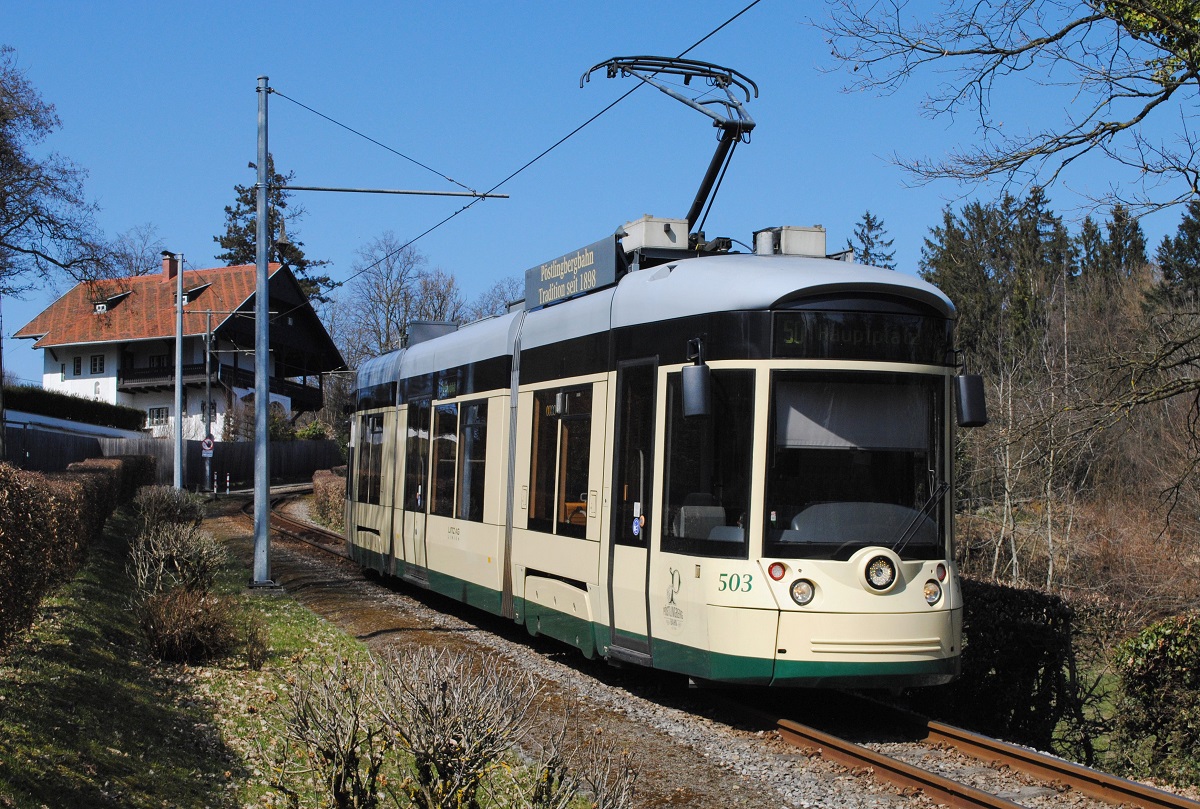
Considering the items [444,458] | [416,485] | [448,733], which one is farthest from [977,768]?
[416,485]

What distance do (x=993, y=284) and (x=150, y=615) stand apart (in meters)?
46.4

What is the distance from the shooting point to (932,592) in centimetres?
829

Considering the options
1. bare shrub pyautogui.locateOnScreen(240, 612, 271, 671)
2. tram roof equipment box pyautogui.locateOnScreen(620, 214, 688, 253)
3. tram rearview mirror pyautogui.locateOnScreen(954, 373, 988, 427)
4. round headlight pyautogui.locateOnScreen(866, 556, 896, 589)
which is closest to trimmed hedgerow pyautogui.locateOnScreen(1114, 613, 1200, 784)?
tram rearview mirror pyautogui.locateOnScreen(954, 373, 988, 427)

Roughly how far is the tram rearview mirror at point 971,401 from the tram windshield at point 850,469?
272 mm

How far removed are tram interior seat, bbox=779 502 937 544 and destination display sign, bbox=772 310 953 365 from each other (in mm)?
1092

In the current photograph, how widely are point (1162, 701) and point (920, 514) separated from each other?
283cm

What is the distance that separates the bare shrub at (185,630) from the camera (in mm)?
11070

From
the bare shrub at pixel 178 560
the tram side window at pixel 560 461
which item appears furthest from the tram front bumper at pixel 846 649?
the bare shrub at pixel 178 560

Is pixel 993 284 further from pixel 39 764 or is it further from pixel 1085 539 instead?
pixel 39 764

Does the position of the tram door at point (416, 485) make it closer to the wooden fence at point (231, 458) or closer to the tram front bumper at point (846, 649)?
the tram front bumper at point (846, 649)

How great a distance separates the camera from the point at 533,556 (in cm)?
1109

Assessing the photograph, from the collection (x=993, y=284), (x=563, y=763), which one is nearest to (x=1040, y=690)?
(x=563, y=763)

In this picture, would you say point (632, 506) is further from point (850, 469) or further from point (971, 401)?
point (971, 401)

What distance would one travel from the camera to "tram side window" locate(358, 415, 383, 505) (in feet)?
57.0
